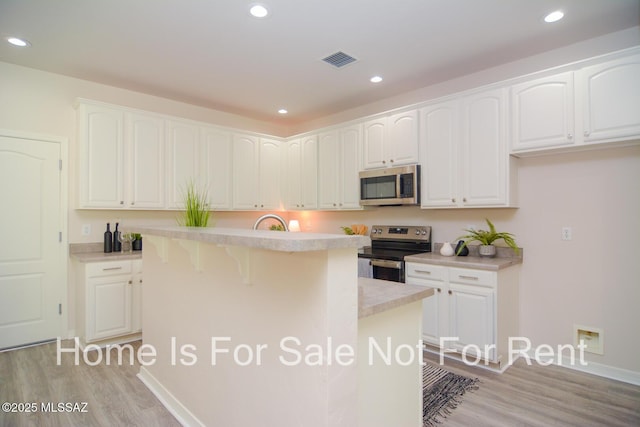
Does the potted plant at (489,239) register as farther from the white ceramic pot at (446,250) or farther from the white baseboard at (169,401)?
the white baseboard at (169,401)

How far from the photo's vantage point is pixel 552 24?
101 inches

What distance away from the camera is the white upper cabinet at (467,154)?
3000 mm

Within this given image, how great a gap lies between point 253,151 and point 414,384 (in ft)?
12.4

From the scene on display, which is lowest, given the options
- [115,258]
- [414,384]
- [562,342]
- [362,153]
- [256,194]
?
[562,342]

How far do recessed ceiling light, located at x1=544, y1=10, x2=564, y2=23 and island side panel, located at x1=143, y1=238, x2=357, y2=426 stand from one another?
2.50 meters

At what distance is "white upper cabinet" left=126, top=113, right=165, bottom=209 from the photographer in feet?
12.0

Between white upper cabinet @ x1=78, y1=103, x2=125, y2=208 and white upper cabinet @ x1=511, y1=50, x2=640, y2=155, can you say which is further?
white upper cabinet @ x1=78, y1=103, x2=125, y2=208

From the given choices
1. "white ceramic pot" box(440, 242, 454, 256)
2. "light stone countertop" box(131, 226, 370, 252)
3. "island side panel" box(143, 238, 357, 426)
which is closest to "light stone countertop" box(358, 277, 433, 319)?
"island side panel" box(143, 238, 357, 426)

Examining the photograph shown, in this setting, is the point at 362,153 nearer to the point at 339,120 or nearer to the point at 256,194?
the point at 339,120

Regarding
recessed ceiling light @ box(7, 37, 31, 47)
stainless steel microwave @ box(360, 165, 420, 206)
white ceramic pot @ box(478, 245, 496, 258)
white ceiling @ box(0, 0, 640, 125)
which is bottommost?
white ceramic pot @ box(478, 245, 496, 258)

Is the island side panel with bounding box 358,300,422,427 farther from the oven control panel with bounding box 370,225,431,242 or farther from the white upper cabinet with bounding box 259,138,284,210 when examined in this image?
the white upper cabinet with bounding box 259,138,284,210

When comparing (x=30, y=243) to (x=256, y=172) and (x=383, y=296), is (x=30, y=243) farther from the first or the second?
(x=383, y=296)

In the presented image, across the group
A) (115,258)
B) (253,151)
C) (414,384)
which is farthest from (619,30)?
(115,258)

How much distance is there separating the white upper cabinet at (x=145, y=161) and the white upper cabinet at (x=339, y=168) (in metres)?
1.98
